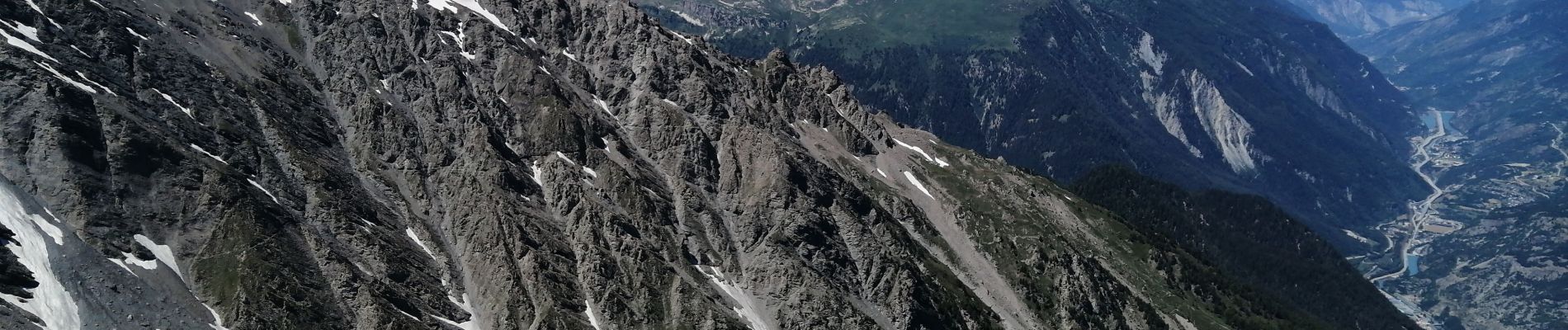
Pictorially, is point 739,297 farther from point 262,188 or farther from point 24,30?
point 24,30

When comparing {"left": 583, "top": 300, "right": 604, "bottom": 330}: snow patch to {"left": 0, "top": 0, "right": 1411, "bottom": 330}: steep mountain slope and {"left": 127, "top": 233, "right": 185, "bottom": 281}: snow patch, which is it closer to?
{"left": 0, "top": 0, "right": 1411, "bottom": 330}: steep mountain slope

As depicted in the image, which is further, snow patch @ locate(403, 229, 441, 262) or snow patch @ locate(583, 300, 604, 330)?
snow patch @ locate(403, 229, 441, 262)

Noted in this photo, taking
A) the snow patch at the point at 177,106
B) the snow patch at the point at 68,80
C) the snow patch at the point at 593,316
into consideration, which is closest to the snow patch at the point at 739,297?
the snow patch at the point at 593,316

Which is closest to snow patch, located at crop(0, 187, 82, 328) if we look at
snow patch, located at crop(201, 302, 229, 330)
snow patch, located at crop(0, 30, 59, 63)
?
snow patch, located at crop(201, 302, 229, 330)

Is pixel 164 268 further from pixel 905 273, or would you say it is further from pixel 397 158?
pixel 905 273

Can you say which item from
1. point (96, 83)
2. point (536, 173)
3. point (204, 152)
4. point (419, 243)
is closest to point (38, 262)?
point (204, 152)

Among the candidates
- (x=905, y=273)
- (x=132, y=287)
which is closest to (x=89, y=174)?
(x=132, y=287)
